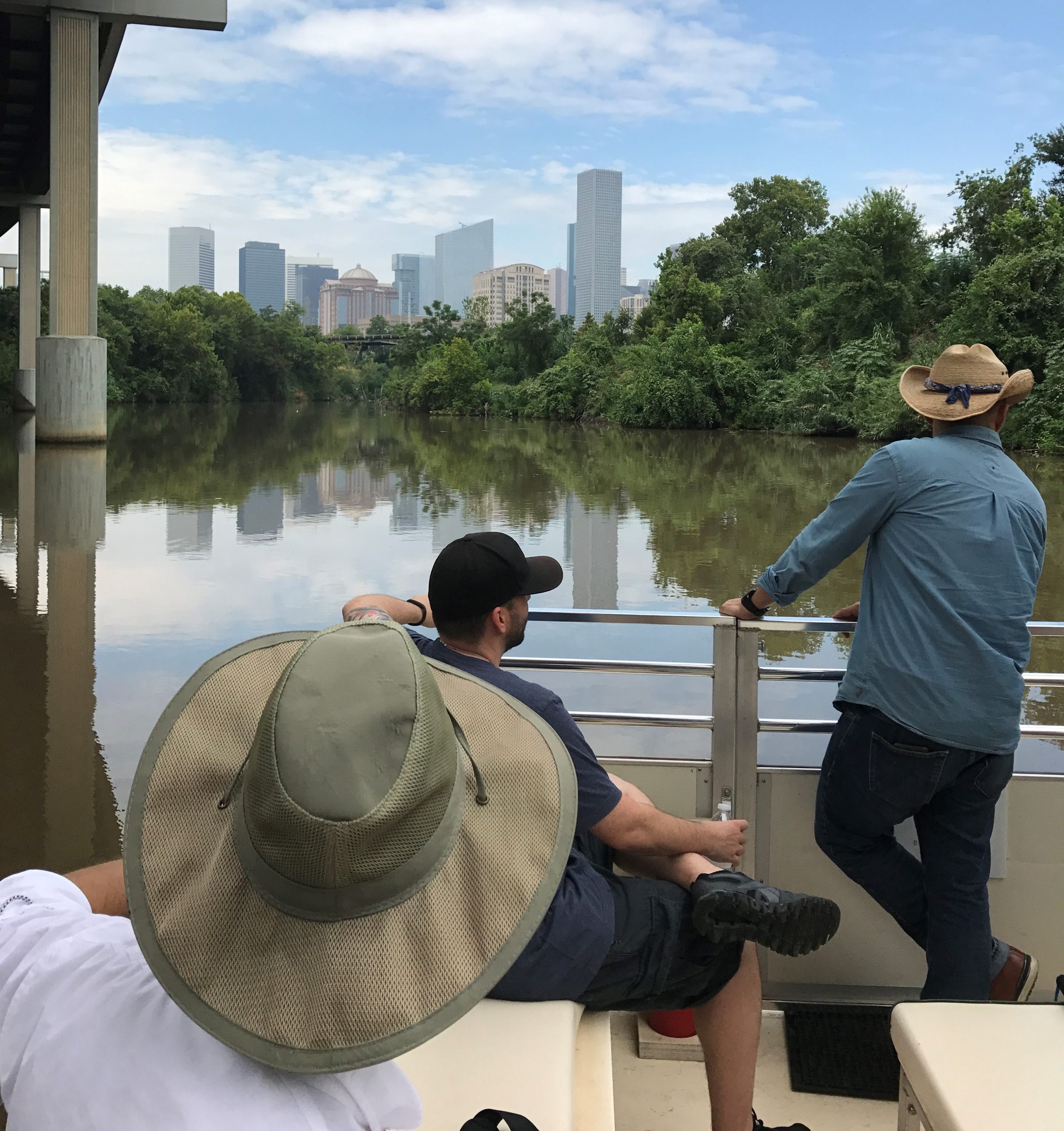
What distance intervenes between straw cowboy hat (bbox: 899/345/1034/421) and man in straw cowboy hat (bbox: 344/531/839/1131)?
1038mm

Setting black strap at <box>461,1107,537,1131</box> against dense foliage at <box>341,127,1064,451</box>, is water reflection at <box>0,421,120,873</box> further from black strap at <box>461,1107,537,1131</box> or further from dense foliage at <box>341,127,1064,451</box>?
dense foliage at <box>341,127,1064,451</box>

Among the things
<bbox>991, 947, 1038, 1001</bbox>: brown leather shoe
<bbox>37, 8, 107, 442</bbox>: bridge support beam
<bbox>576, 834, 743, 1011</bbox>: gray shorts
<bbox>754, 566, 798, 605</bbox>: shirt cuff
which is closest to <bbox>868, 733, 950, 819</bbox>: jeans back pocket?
<bbox>754, 566, 798, 605</bbox>: shirt cuff

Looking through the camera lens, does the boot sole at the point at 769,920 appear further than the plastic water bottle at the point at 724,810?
No

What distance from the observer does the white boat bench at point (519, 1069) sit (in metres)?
1.69

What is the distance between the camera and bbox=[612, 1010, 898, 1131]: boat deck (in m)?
2.52

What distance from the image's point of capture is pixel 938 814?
103 inches

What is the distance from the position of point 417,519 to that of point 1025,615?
40.3ft

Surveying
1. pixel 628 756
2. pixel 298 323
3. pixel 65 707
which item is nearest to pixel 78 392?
pixel 65 707

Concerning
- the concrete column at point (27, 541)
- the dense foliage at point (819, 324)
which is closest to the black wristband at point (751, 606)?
the concrete column at point (27, 541)

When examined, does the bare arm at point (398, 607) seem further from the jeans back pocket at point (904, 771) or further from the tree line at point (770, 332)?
the tree line at point (770, 332)

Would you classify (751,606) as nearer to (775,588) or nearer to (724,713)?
(775,588)

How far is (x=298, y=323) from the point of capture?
87250 mm

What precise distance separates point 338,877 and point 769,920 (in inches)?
44.4

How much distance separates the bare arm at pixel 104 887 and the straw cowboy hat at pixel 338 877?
31 centimetres
